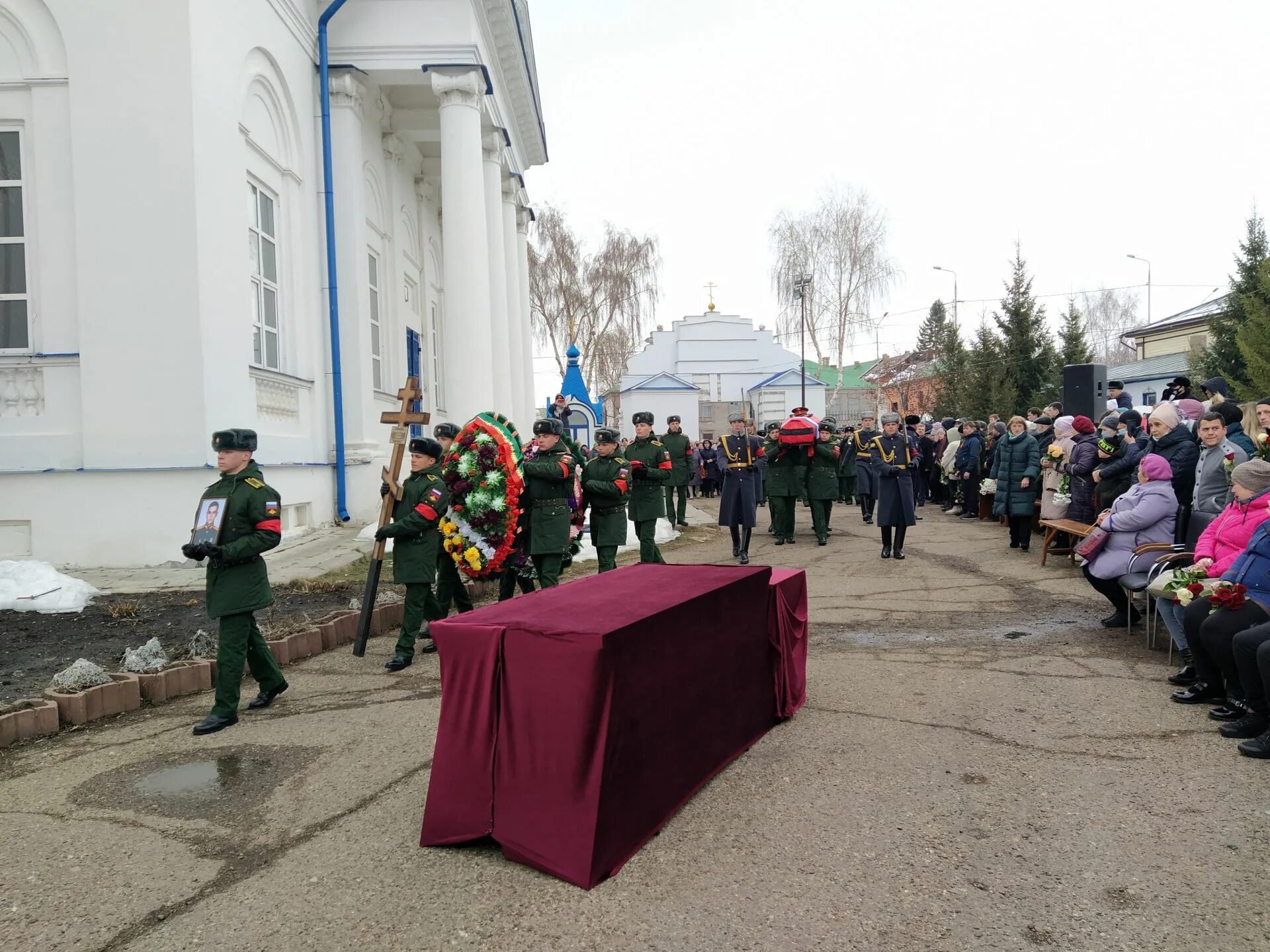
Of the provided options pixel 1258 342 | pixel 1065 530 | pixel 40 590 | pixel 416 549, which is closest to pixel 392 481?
pixel 416 549

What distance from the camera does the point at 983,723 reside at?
199 inches

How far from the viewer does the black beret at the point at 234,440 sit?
549 cm

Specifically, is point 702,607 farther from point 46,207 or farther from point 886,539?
point 46,207

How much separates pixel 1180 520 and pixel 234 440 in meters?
8.59

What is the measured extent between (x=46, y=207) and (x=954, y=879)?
1154 cm

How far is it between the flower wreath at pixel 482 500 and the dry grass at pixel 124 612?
121 inches

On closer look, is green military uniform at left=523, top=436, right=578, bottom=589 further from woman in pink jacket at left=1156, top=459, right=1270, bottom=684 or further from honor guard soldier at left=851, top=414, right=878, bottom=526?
honor guard soldier at left=851, top=414, right=878, bottom=526

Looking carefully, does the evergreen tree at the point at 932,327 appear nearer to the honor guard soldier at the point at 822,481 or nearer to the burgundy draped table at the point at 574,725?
the honor guard soldier at the point at 822,481

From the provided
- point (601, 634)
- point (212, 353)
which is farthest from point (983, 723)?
point (212, 353)

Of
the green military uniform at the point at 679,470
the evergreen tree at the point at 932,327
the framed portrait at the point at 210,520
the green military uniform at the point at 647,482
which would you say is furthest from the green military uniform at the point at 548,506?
the evergreen tree at the point at 932,327

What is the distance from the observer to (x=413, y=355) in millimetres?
20297

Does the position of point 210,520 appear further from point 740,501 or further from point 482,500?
point 740,501

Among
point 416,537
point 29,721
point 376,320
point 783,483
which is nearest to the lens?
point 29,721

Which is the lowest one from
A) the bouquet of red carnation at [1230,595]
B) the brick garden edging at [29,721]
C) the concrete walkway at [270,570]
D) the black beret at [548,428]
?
the brick garden edging at [29,721]
